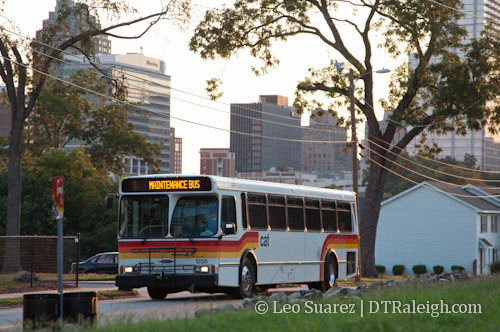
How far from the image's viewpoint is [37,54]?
33250 millimetres

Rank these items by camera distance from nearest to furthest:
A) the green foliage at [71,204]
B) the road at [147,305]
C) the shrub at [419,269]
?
the road at [147,305], the green foliage at [71,204], the shrub at [419,269]

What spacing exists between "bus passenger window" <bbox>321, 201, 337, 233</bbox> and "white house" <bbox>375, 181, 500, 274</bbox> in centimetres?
5982

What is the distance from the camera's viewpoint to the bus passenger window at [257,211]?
21.8 meters

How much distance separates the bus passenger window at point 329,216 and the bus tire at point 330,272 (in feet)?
2.79

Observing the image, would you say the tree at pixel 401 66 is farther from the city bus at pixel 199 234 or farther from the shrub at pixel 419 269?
the shrub at pixel 419 269

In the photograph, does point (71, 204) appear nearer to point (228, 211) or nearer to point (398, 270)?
point (398, 270)

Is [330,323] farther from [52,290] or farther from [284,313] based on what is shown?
[52,290]

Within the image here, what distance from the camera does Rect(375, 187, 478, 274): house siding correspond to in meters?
85.4

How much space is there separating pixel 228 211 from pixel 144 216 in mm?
2025

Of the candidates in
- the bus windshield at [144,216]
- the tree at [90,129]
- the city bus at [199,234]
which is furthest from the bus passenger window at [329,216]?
the tree at [90,129]

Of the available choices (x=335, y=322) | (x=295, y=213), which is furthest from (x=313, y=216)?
(x=335, y=322)

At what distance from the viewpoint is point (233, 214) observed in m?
21.0

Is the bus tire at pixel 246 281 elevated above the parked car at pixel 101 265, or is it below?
above

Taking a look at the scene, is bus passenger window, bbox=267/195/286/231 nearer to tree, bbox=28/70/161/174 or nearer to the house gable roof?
tree, bbox=28/70/161/174
